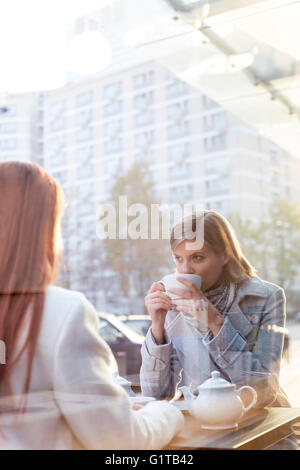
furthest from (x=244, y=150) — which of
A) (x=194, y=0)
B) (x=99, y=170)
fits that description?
(x=194, y=0)

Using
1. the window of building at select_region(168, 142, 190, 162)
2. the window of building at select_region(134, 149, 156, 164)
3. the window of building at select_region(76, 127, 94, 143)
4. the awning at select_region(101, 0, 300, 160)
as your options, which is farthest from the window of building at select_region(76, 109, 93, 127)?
the awning at select_region(101, 0, 300, 160)

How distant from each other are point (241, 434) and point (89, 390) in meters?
0.29

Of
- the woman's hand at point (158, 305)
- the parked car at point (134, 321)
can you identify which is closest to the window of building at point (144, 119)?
the parked car at point (134, 321)

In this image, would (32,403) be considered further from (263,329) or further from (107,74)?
(107,74)

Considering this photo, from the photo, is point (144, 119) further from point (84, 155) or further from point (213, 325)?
point (213, 325)

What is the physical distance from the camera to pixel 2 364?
0.75 metres

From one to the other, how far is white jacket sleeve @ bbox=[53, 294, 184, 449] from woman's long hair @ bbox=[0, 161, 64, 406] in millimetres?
48

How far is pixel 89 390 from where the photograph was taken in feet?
2.34

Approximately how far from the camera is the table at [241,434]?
2.67 ft

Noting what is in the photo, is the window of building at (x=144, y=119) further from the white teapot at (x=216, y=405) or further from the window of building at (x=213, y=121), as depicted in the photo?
the white teapot at (x=216, y=405)

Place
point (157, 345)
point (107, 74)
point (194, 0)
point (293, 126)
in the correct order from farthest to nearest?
point (107, 74)
point (293, 126)
point (194, 0)
point (157, 345)

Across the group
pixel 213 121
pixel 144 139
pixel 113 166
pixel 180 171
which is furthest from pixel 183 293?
pixel 144 139

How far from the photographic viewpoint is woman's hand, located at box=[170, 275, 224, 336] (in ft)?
3.76
